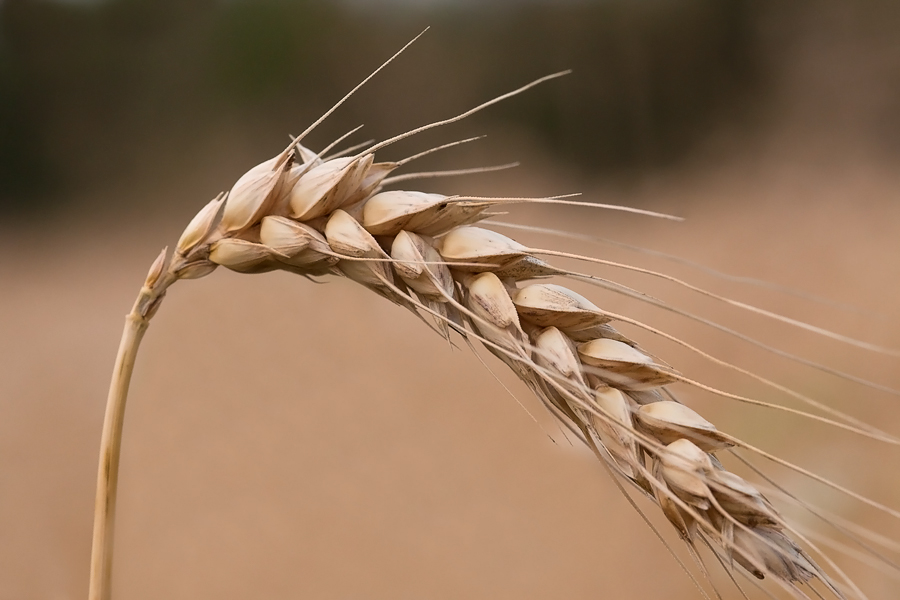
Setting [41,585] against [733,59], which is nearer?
[41,585]

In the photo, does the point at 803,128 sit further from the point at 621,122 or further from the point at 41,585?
the point at 41,585

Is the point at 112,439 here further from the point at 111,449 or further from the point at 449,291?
the point at 449,291

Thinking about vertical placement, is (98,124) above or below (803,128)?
above

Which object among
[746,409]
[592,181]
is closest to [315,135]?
[592,181]

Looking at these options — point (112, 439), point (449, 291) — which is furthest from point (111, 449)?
point (449, 291)
